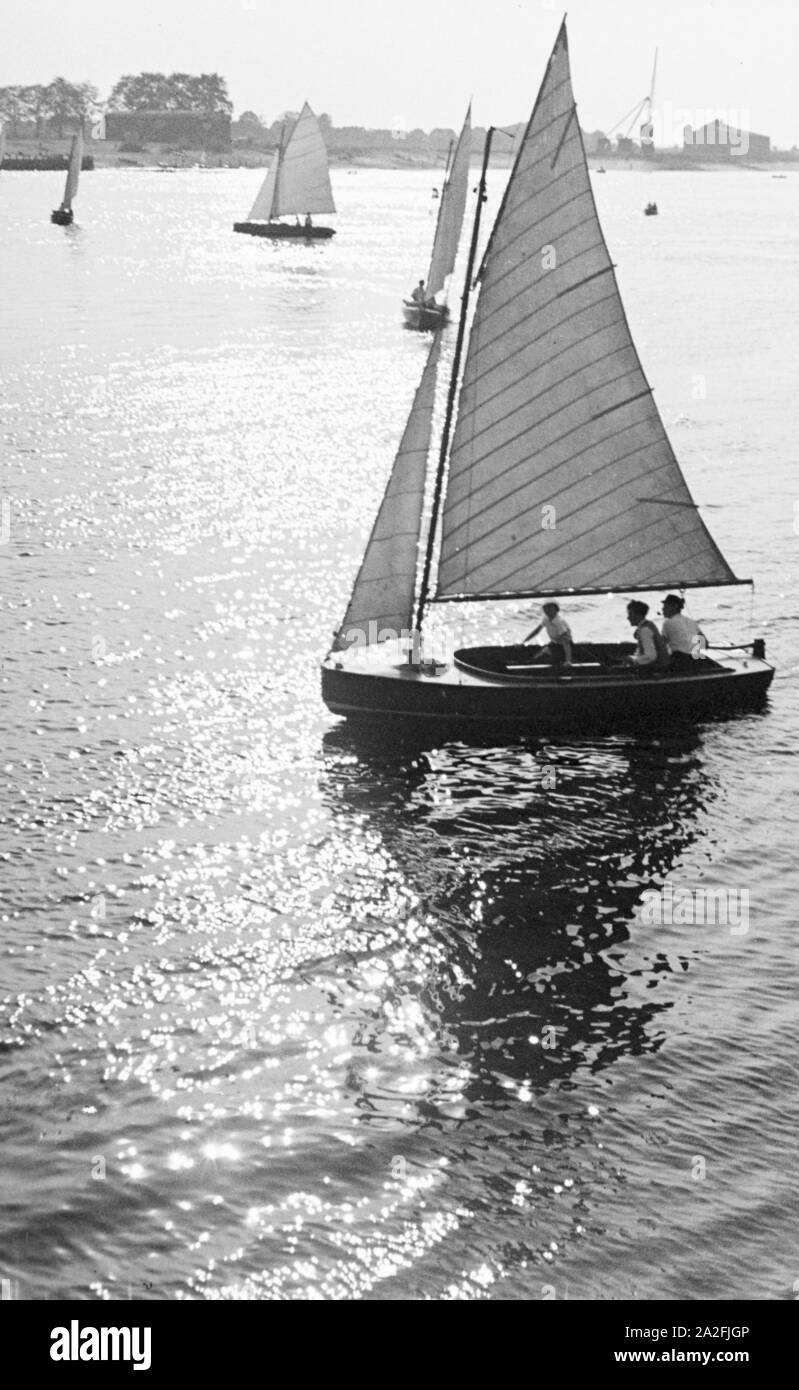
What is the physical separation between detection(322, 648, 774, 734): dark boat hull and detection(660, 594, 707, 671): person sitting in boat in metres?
0.36

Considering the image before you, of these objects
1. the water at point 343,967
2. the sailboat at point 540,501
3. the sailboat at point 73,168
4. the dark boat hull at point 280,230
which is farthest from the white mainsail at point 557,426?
the dark boat hull at point 280,230

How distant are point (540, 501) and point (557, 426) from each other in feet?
5.70

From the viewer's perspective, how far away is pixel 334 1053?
26.3 m

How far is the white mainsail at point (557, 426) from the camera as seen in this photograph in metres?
37.0

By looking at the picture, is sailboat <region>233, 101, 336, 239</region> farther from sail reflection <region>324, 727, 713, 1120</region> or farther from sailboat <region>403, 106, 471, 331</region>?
sail reflection <region>324, 727, 713, 1120</region>

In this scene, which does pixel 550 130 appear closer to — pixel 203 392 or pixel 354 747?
pixel 354 747

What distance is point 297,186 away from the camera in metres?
182

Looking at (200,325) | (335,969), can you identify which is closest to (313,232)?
(200,325)

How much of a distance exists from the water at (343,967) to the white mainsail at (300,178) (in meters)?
121

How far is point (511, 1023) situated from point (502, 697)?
38.7ft

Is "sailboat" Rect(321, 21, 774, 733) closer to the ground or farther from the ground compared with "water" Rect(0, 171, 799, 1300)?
farther from the ground

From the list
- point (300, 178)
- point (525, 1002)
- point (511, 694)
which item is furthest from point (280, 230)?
point (525, 1002)

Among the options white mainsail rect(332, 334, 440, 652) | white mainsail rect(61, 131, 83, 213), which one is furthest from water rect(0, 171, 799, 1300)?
white mainsail rect(61, 131, 83, 213)

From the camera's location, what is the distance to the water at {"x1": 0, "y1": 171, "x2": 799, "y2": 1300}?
22.4 metres
